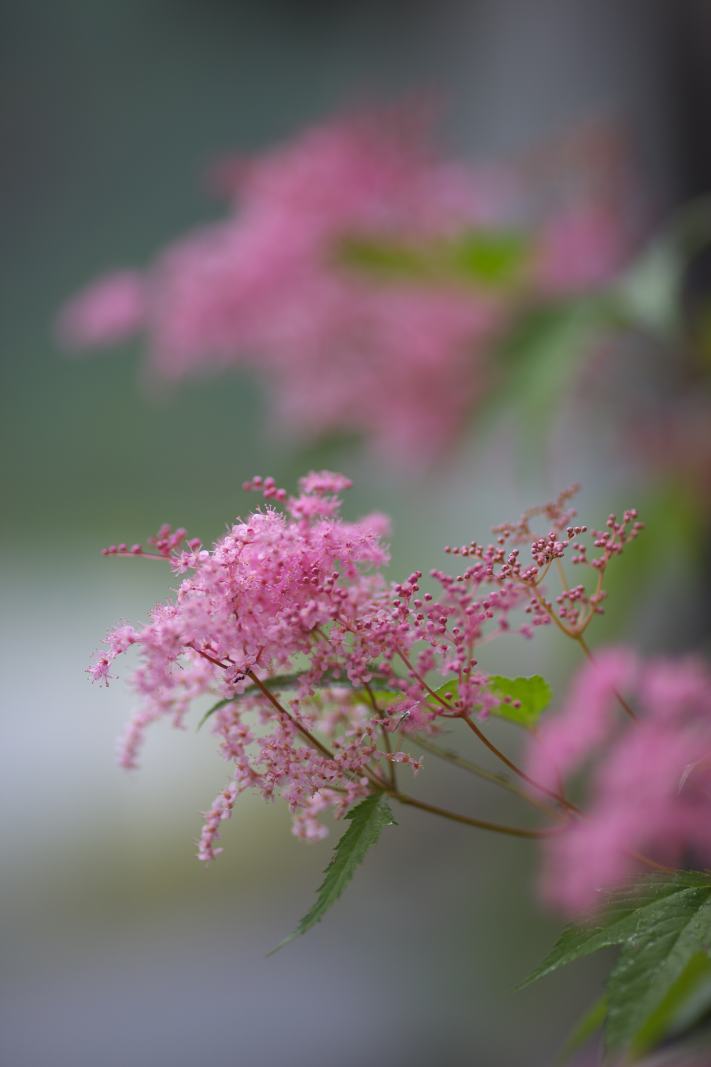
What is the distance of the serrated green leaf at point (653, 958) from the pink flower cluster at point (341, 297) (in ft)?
1.78

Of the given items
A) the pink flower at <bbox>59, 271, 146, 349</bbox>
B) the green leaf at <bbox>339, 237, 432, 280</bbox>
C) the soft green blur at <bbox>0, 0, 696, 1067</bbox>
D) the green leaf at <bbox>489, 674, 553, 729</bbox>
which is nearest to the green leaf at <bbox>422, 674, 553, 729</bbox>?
the green leaf at <bbox>489, 674, 553, 729</bbox>

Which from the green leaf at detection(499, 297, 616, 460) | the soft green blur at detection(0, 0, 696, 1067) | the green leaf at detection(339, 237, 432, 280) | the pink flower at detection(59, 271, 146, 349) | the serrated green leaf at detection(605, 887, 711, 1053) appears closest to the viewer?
the serrated green leaf at detection(605, 887, 711, 1053)

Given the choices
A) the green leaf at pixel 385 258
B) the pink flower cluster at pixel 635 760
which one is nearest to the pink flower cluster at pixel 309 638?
the pink flower cluster at pixel 635 760

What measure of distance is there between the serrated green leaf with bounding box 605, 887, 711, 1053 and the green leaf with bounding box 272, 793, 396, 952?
2.6 inches

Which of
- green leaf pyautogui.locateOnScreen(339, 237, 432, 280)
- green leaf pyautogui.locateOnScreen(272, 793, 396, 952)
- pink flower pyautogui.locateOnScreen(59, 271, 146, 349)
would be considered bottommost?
green leaf pyautogui.locateOnScreen(272, 793, 396, 952)

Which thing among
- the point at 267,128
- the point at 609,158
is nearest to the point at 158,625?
the point at 609,158

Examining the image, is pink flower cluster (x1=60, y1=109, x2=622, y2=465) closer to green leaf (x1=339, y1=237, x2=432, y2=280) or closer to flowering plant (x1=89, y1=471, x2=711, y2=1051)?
green leaf (x1=339, y1=237, x2=432, y2=280)

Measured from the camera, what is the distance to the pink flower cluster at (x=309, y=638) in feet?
0.89

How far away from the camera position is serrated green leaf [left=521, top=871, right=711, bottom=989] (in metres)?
0.24

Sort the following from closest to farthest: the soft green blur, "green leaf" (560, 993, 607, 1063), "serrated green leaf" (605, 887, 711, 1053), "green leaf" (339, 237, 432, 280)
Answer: "serrated green leaf" (605, 887, 711, 1053) → "green leaf" (560, 993, 607, 1063) → "green leaf" (339, 237, 432, 280) → the soft green blur

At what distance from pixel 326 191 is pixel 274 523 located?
22.2 inches

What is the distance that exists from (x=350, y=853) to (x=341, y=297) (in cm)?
60

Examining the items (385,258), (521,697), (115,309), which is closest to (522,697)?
(521,697)

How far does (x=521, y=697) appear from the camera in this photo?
325 mm
